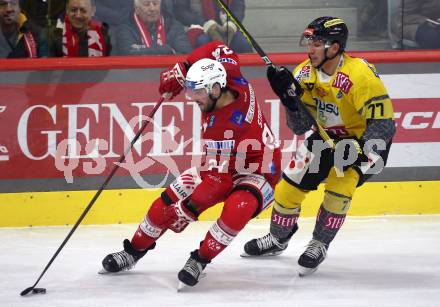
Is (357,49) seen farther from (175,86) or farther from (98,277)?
(98,277)

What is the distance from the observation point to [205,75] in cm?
515

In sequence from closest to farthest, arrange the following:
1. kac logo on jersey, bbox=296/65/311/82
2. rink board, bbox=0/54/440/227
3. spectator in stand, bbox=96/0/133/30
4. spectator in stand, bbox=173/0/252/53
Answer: kac logo on jersey, bbox=296/65/311/82 → rink board, bbox=0/54/440/227 → spectator in stand, bbox=96/0/133/30 → spectator in stand, bbox=173/0/252/53

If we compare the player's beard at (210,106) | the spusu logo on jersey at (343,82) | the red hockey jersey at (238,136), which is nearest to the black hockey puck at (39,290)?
the red hockey jersey at (238,136)

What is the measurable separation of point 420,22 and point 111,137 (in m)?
2.34

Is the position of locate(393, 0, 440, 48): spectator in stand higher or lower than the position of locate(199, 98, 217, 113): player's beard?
lower

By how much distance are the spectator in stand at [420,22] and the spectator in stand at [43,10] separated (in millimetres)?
2353

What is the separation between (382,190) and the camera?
7047 millimetres

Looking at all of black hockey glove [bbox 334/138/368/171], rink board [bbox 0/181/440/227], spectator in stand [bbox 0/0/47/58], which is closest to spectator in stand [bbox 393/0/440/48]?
rink board [bbox 0/181/440/227]

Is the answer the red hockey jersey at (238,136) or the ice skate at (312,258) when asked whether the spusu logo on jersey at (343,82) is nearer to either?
the red hockey jersey at (238,136)

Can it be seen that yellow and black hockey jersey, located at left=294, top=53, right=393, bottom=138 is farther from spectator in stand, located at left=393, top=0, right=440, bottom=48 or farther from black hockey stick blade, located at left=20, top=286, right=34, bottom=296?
black hockey stick blade, located at left=20, top=286, right=34, bottom=296

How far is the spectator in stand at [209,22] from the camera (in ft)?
22.8

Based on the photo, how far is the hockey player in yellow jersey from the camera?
5.36m

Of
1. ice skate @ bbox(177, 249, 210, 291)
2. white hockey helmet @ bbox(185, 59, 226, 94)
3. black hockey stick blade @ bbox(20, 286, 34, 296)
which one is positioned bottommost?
black hockey stick blade @ bbox(20, 286, 34, 296)

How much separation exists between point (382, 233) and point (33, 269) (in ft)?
7.57
